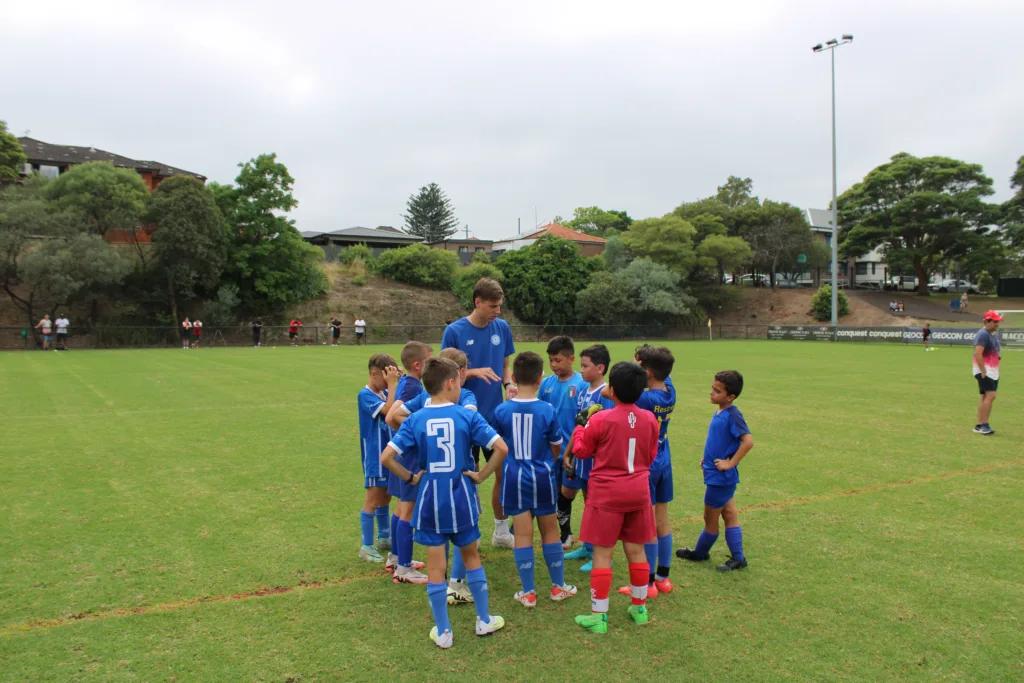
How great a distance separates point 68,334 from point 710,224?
46946 mm

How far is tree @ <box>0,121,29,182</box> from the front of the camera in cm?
3794

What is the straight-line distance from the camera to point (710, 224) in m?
55.2

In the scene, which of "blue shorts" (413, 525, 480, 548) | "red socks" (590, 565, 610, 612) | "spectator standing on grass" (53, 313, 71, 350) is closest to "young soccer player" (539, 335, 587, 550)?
"red socks" (590, 565, 610, 612)

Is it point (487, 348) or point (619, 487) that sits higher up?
point (487, 348)

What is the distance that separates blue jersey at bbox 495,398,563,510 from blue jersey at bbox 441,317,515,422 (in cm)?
65

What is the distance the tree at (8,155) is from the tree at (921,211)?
63776 mm

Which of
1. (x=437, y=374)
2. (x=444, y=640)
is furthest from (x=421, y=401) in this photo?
(x=444, y=640)

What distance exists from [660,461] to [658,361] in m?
0.70

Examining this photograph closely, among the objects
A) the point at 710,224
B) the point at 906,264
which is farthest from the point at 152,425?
the point at 906,264

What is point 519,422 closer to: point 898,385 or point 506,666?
point 506,666

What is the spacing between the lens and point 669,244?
51844 mm

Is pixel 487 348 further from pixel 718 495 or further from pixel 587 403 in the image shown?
pixel 718 495

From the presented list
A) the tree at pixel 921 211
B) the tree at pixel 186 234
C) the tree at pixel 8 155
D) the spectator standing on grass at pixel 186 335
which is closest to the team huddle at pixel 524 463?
the spectator standing on grass at pixel 186 335

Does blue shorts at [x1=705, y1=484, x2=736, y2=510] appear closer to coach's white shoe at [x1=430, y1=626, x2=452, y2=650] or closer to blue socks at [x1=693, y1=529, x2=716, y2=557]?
blue socks at [x1=693, y1=529, x2=716, y2=557]
